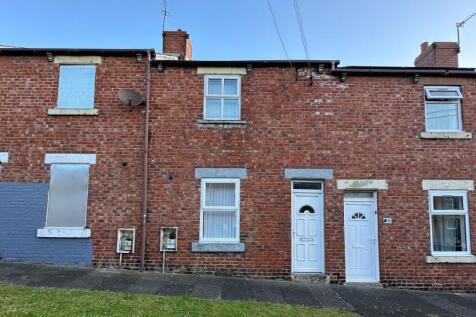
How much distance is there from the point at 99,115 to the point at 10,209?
11.2ft

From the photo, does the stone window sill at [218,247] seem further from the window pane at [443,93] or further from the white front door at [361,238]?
the window pane at [443,93]

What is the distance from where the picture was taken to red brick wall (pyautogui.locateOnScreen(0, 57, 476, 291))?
1115 cm

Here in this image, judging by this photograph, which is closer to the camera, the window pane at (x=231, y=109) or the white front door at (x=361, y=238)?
the white front door at (x=361, y=238)

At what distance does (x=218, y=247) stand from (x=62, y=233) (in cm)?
409

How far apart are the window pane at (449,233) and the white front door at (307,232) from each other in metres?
3.09

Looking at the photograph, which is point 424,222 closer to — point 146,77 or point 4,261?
point 146,77

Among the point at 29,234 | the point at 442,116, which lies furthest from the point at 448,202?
the point at 29,234

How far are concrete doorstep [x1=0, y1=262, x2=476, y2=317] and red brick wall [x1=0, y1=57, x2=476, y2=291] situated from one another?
1.97 feet

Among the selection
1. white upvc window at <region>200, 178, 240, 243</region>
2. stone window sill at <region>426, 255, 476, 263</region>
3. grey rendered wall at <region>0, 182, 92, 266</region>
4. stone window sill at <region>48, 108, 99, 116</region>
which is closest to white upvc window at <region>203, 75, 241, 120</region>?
white upvc window at <region>200, 178, 240, 243</region>

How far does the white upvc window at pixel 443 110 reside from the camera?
11.8 m

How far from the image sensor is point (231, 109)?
11797mm

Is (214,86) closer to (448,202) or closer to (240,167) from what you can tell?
(240,167)

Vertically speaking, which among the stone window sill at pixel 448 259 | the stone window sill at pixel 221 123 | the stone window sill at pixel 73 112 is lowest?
the stone window sill at pixel 448 259

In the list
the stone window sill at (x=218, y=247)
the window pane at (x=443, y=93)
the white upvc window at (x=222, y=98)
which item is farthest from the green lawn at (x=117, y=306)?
the window pane at (x=443, y=93)
